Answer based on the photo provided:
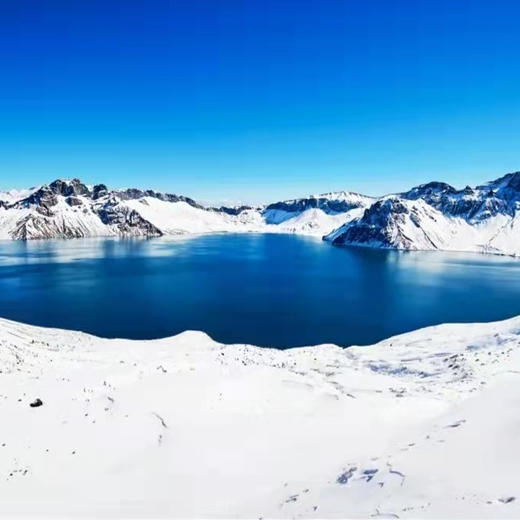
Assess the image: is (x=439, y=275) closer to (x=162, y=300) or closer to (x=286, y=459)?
(x=162, y=300)

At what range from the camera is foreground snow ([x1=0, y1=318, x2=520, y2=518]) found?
1488cm

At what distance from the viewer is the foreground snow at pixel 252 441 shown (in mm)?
14883

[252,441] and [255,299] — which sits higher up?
[252,441]

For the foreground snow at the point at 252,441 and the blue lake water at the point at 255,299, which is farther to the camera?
the blue lake water at the point at 255,299

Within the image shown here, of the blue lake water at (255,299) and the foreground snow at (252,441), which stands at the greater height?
the foreground snow at (252,441)

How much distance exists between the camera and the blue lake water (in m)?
76.9

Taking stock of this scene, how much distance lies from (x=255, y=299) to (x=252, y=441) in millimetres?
80004

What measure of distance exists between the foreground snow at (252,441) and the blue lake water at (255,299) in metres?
37.9

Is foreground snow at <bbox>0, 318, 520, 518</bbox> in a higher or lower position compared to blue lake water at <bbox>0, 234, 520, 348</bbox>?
higher

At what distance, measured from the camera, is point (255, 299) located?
10262cm

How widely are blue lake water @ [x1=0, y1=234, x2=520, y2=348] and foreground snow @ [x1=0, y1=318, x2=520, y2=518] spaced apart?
3795cm

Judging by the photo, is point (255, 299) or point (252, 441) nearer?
point (252, 441)

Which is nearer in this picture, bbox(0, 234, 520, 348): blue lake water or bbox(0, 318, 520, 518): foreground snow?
bbox(0, 318, 520, 518): foreground snow

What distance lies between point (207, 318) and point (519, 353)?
58.2m
